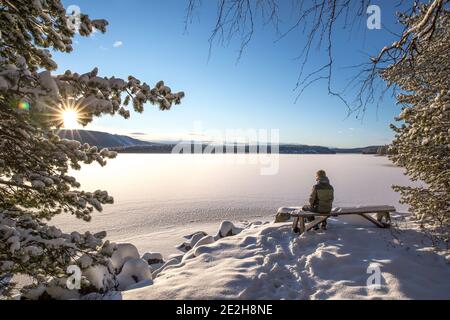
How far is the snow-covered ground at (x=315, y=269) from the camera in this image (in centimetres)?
433

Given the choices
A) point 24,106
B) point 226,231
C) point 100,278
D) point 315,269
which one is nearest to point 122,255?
point 100,278

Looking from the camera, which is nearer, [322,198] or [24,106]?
[24,106]

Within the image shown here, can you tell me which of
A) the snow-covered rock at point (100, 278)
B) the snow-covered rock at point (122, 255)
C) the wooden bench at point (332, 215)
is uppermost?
the wooden bench at point (332, 215)

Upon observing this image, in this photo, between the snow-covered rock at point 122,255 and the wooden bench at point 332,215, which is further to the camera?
the wooden bench at point 332,215

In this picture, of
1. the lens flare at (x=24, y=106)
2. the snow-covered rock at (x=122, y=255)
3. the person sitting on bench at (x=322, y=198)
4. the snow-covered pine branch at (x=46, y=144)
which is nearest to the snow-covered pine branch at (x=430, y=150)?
the person sitting on bench at (x=322, y=198)

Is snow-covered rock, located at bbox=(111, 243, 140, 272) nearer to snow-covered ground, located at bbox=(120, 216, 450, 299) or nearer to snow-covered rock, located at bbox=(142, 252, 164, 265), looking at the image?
snow-covered rock, located at bbox=(142, 252, 164, 265)

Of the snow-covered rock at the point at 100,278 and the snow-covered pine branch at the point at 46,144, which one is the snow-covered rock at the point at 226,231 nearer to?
the snow-covered rock at the point at 100,278

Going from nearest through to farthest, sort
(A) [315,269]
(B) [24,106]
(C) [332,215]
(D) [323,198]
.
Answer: (B) [24,106] < (A) [315,269] < (D) [323,198] < (C) [332,215]

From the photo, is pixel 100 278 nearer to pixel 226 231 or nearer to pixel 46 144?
pixel 46 144

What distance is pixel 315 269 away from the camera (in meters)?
5.21

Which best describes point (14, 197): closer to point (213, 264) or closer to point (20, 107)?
point (20, 107)

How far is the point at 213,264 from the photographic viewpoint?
5.79 meters
